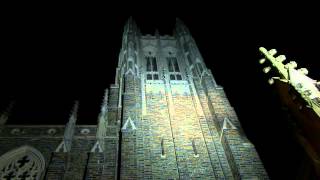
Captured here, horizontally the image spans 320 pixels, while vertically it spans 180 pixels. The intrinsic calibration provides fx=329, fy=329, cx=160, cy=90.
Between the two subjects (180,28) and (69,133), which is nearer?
(69,133)

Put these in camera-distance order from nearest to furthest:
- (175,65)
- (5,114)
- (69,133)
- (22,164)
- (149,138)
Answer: (149,138)
(22,164)
(69,133)
(5,114)
(175,65)

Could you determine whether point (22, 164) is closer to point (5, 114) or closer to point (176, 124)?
point (5, 114)

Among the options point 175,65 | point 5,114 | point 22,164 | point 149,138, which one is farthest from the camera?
point 175,65

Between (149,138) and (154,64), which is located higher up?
(154,64)

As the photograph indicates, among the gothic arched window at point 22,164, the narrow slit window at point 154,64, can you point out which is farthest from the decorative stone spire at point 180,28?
the gothic arched window at point 22,164

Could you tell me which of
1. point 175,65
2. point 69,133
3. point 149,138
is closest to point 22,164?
point 69,133

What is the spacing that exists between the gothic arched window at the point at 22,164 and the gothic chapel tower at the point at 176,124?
3520 mm

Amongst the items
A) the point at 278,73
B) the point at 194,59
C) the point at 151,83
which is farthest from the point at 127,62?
the point at 278,73

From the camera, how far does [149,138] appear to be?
13672 mm

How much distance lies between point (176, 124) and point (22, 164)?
271 inches

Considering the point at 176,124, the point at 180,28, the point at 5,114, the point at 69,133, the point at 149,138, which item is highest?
the point at 180,28

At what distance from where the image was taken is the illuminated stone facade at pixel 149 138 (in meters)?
12.3

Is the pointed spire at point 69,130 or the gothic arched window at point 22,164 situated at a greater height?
the pointed spire at point 69,130

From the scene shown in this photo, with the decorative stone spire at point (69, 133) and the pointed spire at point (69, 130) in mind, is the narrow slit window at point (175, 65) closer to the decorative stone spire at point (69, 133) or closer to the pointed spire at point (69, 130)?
the pointed spire at point (69, 130)
